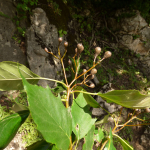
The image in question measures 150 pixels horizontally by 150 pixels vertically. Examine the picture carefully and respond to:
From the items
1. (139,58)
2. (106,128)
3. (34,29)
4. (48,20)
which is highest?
(48,20)

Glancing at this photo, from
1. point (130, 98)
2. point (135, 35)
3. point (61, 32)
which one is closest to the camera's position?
point (130, 98)

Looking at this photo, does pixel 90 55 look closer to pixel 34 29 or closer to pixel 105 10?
pixel 34 29

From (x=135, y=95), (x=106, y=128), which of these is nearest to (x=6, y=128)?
(x=135, y=95)

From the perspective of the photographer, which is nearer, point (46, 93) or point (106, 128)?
point (46, 93)

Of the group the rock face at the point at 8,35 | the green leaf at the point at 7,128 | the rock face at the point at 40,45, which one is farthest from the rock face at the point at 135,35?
the green leaf at the point at 7,128

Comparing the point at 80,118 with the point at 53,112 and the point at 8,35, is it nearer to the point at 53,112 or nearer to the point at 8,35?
the point at 53,112

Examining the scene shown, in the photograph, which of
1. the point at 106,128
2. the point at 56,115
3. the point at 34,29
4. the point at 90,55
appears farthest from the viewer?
the point at 90,55

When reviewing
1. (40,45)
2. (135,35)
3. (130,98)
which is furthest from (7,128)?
(135,35)

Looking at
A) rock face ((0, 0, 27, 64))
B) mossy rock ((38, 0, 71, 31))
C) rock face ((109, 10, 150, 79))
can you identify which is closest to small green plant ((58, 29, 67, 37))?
mossy rock ((38, 0, 71, 31))
